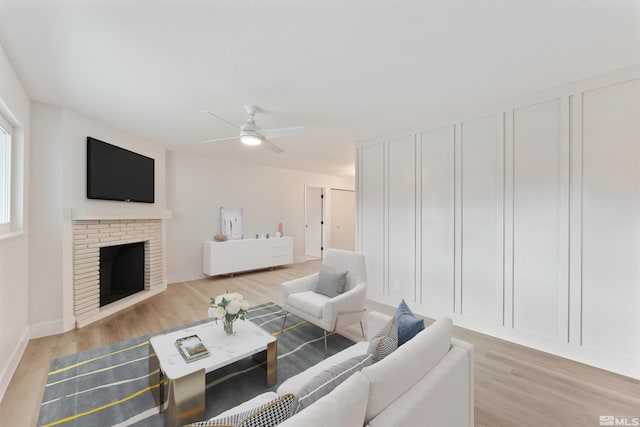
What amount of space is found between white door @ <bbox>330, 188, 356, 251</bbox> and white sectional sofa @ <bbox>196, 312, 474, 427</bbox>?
619 cm

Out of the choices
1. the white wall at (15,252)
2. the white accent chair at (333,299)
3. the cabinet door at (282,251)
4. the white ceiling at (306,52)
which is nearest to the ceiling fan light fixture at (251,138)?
the white ceiling at (306,52)

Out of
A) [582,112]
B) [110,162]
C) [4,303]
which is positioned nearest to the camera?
[4,303]

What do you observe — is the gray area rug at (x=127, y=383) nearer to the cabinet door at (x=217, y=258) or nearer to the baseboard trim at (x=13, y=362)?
the baseboard trim at (x=13, y=362)

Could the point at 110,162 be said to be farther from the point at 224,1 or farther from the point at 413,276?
the point at 413,276

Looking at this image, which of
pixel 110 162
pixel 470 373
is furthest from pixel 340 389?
pixel 110 162

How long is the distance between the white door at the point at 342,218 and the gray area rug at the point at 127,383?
5.07 meters

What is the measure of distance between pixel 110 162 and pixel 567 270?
17.4 feet

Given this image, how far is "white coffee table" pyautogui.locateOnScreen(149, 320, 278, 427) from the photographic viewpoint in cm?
152

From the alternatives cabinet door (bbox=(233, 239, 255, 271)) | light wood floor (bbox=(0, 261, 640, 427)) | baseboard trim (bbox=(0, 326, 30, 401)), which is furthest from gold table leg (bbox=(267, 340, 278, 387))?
cabinet door (bbox=(233, 239, 255, 271))

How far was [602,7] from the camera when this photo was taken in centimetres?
150

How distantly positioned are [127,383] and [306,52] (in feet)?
9.31

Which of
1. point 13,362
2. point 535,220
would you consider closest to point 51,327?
point 13,362

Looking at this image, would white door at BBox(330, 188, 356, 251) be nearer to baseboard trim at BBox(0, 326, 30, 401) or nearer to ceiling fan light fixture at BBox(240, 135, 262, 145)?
ceiling fan light fixture at BBox(240, 135, 262, 145)

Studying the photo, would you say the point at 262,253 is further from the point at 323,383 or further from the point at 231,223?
the point at 323,383
